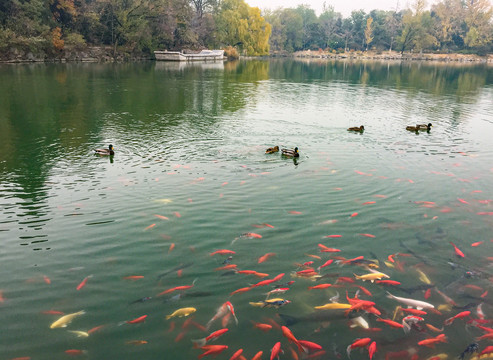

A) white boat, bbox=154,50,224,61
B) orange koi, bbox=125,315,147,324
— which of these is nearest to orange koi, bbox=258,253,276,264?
orange koi, bbox=125,315,147,324

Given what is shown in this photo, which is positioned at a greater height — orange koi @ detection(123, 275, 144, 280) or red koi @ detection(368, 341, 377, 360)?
orange koi @ detection(123, 275, 144, 280)

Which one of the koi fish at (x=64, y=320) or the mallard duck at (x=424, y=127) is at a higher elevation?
the mallard duck at (x=424, y=127)

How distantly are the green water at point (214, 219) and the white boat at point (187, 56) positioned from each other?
66040 millimetres

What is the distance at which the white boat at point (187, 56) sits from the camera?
286ft

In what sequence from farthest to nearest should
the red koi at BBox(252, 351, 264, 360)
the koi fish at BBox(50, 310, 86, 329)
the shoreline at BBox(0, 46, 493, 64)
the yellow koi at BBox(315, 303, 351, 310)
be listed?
1. the shoreline at BBox(0, 46, 493, 64)
2. the yellow koi at BBox(315, 303, 351, 310)
3. the koi fish at BBox(50, 310, 86, 329)
4. the red koi at BBox(252, 351, 264, 360)

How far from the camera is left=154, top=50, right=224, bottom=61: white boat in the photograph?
8706 cm

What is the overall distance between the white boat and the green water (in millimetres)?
66040

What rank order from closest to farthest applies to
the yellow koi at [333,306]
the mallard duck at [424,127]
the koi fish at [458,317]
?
1. the koi fish at [458,317]
2. the yellow koi at [333,306]
3. the mallard duck at [424,127]

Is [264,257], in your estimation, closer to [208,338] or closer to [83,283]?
[208,338]

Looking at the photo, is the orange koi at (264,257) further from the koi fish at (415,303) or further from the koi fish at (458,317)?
the koi fish at (458,317)

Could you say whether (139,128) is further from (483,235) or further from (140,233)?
(483,235)

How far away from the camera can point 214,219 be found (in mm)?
11461

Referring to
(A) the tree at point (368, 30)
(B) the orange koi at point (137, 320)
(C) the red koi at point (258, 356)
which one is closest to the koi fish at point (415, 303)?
(C) the red koi at point (258, 356)

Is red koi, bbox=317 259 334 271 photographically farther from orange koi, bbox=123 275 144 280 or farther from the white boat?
the white boat
